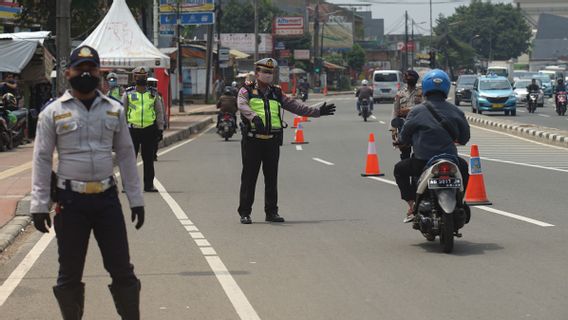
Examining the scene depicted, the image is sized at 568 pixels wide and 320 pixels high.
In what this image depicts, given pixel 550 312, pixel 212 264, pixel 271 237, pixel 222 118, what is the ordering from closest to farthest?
1. pixel 550 312
2. pixel 212 264
3. pixel 271 237
4. pixel 222 118

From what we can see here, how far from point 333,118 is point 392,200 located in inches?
1293

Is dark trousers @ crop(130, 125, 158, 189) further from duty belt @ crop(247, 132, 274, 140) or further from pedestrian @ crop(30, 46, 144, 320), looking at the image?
pedestrian @ crop(30, 46, 144, 320)

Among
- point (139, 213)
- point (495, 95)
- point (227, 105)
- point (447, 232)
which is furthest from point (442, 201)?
point (495, 95)

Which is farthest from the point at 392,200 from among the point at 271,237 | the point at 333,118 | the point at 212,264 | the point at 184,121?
the point at 333,118

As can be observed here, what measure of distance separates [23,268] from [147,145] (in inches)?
266

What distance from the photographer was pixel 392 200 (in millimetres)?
15109

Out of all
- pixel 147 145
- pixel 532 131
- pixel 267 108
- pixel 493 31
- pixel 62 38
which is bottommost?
pixel 532 131

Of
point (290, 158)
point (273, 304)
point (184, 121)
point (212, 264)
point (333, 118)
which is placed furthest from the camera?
point (333, 118)

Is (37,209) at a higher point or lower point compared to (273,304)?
higher

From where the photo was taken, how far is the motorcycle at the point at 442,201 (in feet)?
32.9

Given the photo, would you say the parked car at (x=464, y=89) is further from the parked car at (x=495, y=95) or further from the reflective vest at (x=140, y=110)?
the reflective vest at (x=140, y=110)

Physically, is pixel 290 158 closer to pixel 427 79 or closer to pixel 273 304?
pixel 427 79

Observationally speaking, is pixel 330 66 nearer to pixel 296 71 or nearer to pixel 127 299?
pixel 296 71

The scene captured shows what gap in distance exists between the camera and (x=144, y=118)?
1650 cm
